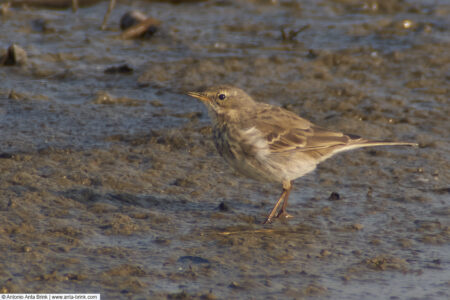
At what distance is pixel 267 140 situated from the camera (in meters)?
6.52

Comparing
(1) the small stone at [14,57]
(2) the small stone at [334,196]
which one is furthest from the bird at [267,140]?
(1) the small stone at [14,57]

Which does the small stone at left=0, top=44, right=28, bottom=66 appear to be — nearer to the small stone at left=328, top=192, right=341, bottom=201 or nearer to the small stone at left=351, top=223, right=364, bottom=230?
the small stone at left=328, top=192, right=341, bottom=201

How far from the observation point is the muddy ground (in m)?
5.27

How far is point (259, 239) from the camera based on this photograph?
595 centimetres

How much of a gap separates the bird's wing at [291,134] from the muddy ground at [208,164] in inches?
20.1

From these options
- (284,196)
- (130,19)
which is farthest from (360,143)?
(130,19)

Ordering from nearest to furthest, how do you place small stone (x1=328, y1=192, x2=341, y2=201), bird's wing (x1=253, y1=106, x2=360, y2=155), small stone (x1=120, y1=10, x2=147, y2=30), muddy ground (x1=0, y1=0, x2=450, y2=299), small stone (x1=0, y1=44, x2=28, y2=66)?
muddy ground (x1=0, y1=0, x2=450, y2=299)
bird's wing (x1=253, y1=106, x2=360, y2=155)
small stone (x1=328, y1=192, x2=341, y2=201)
small stone (x1=0, y1=44, x2=28, y2=66)
small stone (x1=120, y1=10, x2=147, y2=30)

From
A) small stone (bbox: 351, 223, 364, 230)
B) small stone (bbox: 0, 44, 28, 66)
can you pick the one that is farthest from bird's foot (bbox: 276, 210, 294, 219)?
small stone (bbox: 0, 44, 28, 66)

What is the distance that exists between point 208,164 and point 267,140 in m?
1.11

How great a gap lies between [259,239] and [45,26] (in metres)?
7.10

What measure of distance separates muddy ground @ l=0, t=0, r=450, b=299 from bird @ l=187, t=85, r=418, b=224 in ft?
1.27

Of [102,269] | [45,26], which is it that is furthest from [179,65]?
[102,269]

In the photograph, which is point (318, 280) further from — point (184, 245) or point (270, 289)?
point (184, 245)

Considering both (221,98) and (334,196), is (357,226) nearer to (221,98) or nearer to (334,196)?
(334,196)
